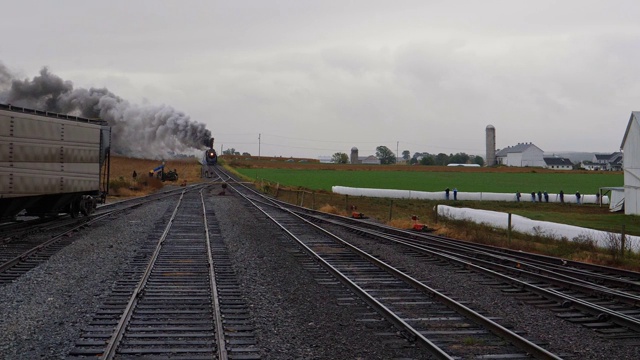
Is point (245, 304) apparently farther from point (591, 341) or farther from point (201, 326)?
point (591, 341)

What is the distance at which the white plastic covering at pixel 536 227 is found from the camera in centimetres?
1969

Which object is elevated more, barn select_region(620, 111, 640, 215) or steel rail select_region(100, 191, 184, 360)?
barn select_region(620, 111, 640, 215)

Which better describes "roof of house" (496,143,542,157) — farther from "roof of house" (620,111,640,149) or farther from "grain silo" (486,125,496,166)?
"roof of house" (620,111,640,149)

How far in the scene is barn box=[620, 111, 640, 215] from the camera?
35.1 m

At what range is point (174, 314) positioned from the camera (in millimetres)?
8875

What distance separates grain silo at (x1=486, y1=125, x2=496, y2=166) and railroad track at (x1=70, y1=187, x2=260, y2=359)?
179m

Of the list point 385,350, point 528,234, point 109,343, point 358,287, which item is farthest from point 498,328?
point 528,234

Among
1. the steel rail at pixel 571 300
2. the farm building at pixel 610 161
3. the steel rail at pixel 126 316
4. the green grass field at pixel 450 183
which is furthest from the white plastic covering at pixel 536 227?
the farm building at pixel 610 161

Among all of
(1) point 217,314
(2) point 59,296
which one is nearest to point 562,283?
(1) point 217,314

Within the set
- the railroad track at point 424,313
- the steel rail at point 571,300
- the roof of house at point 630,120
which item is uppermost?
the roof of house at point 630,120

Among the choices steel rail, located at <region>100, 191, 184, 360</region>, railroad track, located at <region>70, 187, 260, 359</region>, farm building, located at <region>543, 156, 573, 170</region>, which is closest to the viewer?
steel rail, located at <region>100, 191, 184, 360</region>

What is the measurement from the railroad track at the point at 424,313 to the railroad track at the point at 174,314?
210cm

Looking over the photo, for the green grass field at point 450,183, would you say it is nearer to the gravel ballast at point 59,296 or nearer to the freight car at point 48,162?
the freight car at point 48,162

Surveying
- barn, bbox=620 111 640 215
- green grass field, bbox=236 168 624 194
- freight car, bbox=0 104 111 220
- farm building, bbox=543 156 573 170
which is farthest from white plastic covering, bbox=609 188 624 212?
farm building, bbox=543 156 573 170
